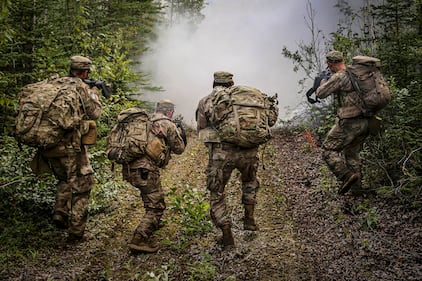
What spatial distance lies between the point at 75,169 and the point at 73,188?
11.4 inches

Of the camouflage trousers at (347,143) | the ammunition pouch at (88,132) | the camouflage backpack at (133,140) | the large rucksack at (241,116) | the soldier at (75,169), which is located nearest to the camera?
the large rucksack at (241,116)

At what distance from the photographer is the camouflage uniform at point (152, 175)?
19.0 ft

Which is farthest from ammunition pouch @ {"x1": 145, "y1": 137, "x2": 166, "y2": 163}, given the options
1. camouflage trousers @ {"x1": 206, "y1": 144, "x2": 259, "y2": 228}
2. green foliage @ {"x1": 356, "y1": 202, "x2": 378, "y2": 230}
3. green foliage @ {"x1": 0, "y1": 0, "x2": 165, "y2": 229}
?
green foliage @ {"x1": 356, "y1": 202, "x2": 378, "y2": 230}

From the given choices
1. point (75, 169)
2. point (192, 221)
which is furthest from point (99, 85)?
point (192, 221)

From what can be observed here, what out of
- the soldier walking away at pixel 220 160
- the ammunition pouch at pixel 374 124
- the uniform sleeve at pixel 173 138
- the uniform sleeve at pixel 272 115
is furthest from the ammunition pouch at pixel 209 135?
the ammunition pouch at pixel 374 124

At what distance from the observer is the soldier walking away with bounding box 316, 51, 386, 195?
678 centimetres

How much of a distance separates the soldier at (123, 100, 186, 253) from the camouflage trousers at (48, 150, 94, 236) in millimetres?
734

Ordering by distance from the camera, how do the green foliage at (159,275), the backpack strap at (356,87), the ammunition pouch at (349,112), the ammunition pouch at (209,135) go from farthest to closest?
1. the ammunition pouch at (349,112)
2. the backpack strap at (356,87)
3. the ammunition pouch at (209,135)
4. the green foliage at (159,275)

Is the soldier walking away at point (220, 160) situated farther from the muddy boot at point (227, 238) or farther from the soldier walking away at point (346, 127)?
the soldier walking away at point (346, 127)

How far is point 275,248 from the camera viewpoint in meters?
5.69

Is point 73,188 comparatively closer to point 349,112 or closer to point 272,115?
point 272,115

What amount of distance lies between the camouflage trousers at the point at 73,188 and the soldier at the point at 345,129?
4.18 meters

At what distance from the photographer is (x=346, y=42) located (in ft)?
34.3

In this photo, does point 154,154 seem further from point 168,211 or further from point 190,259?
point 168,211
